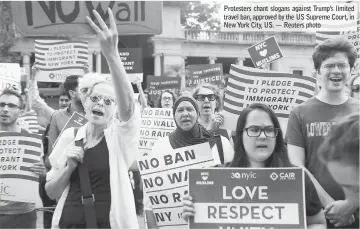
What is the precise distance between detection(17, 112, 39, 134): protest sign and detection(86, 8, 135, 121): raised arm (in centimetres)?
430

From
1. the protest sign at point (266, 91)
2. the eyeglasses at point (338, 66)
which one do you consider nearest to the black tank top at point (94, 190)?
the eyeglasses at point (338, 66)

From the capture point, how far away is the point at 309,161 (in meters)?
3.91

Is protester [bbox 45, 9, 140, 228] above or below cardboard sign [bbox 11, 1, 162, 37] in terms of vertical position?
below

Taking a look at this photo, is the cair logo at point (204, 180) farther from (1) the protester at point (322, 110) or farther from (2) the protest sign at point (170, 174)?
(2) the protest sign at point (170, 174)

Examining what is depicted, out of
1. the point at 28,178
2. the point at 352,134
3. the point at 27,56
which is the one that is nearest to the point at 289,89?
the point at 28,178

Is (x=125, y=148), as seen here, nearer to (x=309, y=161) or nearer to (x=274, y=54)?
(x=309, y=161)

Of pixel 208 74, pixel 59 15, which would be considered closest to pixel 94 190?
pixel 59 15

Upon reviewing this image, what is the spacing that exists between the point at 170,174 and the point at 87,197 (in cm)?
82

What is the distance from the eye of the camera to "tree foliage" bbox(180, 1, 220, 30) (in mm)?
49219

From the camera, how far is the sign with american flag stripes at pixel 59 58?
9.98 meters

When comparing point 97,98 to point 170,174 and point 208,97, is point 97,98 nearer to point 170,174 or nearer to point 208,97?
point 170,174

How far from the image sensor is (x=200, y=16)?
50.4m

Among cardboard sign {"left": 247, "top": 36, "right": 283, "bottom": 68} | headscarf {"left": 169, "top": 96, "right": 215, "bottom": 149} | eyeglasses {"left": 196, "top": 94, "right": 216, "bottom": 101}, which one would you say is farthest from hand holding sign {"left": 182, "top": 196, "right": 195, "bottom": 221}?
cardboard sign {"left": 247, "top": 36, "right": 283, "bottom": 68}

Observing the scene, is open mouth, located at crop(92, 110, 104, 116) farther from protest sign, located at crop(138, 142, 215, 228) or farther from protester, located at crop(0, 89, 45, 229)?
protester, located at crop(0, 89, 45, 229)
